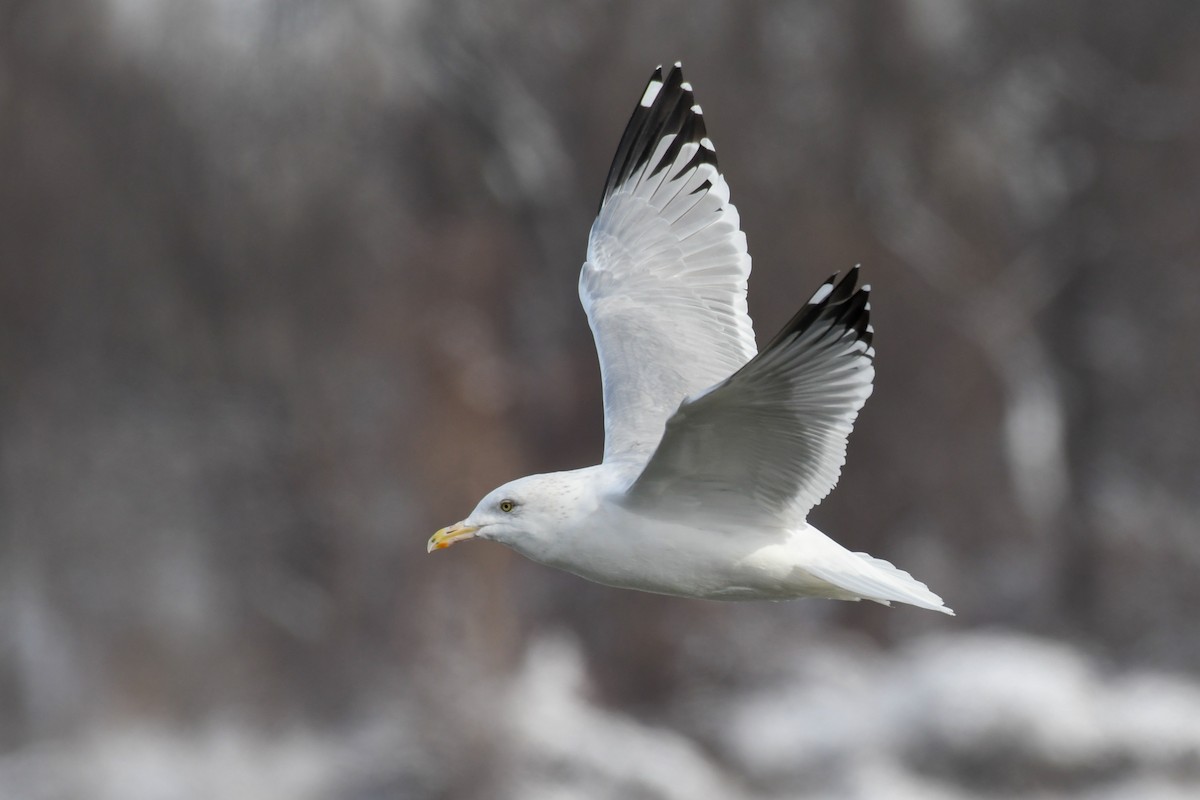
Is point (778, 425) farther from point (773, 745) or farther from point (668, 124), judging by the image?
point (773, 745)

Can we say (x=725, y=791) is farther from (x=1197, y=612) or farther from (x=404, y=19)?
(x=404, y=19)

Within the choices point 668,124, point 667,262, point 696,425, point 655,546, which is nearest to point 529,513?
point 655,546

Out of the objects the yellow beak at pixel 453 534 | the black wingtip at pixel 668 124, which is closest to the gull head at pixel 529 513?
the yellow beak at pixel 453 534

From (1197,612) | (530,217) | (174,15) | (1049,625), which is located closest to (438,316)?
(530,217)

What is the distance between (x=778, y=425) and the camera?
4508 millimetres

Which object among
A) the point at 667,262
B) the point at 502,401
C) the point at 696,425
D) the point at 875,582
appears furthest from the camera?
the point at 502,401

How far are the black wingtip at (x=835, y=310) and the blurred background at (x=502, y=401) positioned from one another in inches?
318

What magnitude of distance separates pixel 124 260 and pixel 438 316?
7.44 ft

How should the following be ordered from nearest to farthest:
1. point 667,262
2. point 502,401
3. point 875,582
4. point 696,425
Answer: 1. point 696,425
2. point 875,582
3. point 667,262
4. point 502,401

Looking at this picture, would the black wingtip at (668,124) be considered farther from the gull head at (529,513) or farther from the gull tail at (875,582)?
the gull tail at (875,582)

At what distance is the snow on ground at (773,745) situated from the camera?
12266 millimetres

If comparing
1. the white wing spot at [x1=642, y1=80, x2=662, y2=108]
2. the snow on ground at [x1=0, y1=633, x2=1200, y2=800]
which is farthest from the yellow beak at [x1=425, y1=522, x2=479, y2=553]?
the snow on ground at [x1=0, y1=633, x2=1200, y2=800]

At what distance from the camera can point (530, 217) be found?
1302cm

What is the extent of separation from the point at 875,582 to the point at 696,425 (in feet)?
2.22
